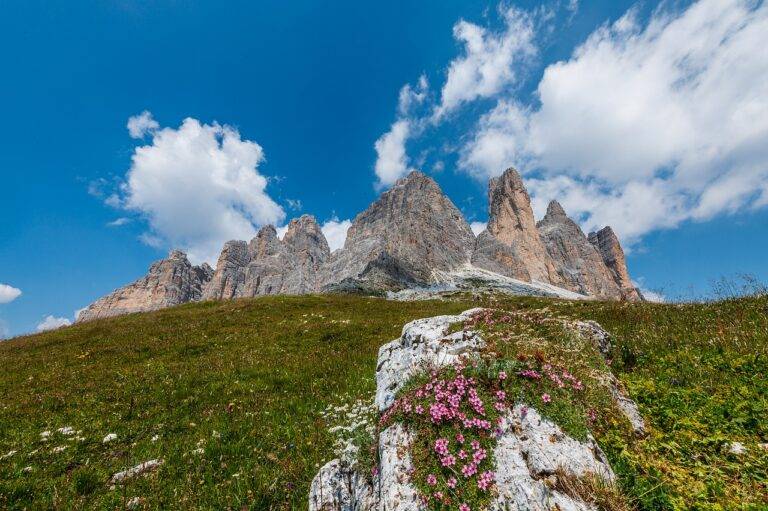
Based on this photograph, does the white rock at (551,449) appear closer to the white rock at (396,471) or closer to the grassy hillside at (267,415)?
the grassy hillside at (267,415)

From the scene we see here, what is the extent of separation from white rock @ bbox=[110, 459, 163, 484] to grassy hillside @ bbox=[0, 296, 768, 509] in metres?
0.22

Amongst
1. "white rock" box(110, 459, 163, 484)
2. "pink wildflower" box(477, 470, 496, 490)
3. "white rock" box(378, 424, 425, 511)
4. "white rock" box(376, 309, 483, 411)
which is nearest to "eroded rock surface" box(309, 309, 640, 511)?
"white rock" box(378, 424, 425, 511)

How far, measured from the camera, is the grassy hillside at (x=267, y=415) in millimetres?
5855

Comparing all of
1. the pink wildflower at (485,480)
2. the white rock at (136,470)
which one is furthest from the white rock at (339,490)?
the white rock at (136,470)

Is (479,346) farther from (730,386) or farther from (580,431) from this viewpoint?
(730,386)

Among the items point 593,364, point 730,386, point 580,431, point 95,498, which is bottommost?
point 95,498

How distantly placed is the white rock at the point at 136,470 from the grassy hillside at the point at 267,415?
22cm

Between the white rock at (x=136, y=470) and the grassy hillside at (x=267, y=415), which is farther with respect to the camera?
the white rock at (x=136, y=470)

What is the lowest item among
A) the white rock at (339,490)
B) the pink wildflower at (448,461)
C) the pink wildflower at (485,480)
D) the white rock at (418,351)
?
the white rock at (339,490)

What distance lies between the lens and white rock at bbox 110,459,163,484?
25.8 ft

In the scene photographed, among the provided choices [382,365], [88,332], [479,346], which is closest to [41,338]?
[88,332]

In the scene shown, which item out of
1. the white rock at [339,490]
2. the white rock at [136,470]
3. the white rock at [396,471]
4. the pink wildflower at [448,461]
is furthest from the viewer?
the white rock at [136,470]

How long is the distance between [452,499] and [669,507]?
9.84 feet

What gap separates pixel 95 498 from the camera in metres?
7.28
